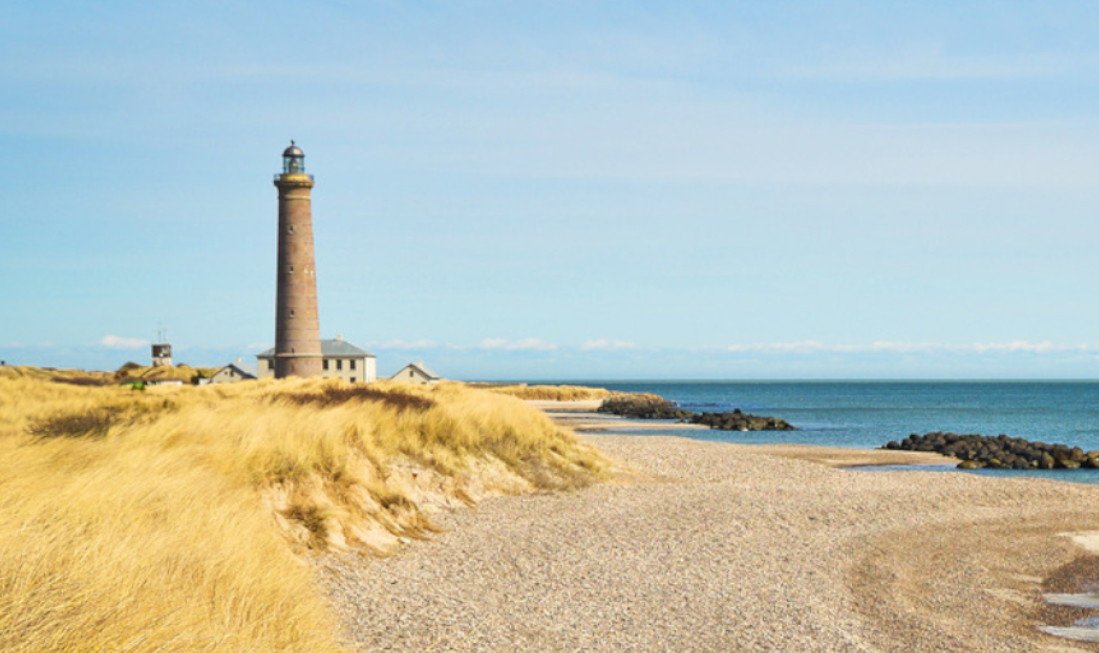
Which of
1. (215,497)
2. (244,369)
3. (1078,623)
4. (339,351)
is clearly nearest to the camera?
(215,497)

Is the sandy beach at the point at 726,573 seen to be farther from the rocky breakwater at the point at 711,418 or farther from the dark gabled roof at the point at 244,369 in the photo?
the dark gabled roof at the point at 244,369

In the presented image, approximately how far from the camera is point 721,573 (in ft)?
49.6

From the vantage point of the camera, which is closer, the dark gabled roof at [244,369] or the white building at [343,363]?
the white building at [343,363]

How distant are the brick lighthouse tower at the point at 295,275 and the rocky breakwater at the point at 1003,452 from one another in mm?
29272

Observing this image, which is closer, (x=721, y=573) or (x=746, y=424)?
(x=721, y=573)

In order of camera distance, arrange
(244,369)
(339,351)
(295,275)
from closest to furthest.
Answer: (295,275) < (339,351) < (244,369)

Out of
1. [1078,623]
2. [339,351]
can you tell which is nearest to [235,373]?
[339,351]

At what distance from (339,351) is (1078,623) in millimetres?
62262

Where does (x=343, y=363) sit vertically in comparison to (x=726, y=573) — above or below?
above

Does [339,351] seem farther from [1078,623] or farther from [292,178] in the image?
[1078,623]

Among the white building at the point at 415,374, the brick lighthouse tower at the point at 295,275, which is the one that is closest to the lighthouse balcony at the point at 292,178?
the brick lighthouse tower at the point at 295,275

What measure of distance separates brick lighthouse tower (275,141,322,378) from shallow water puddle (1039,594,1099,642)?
131ft

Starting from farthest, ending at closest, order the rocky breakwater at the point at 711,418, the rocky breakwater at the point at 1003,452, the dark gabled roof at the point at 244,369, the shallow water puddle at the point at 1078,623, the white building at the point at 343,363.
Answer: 1. the dark gabled roof at the point at 244,369
2. the white building at the point at 343,363
3. the rocky breakwater at the point at 711,418
4. the rocky breakwater at the point at 1003,452
5. the shallow water puddle at the point at 1078,623

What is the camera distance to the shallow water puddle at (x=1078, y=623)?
41.5ft
